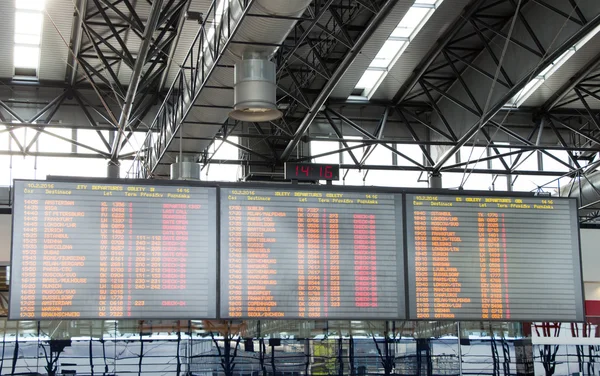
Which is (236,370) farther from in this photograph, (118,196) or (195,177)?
(195,177)

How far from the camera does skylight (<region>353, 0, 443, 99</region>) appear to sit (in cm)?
1985

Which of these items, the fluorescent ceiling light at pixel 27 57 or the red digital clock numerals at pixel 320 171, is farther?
the fluorescent ceiling light at pixel 27 57

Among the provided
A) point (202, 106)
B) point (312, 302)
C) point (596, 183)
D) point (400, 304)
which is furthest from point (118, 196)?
point (596, 183)

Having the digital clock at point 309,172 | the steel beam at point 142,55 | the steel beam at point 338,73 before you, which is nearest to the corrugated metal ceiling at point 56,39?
the steel beam at point 142,55

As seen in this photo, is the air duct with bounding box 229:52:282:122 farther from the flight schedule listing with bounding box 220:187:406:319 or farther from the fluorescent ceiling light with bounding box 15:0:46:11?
the fluorescent ceiling light with bounding box 15:0:46:11

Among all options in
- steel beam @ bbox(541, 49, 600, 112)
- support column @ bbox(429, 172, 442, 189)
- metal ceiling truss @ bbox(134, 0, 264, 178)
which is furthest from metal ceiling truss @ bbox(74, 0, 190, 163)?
steel beam @ bbox(541, 49, 600, 112)

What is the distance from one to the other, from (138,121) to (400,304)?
13950 mm

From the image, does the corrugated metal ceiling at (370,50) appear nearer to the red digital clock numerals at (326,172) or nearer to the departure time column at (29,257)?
the red digital clock numerals at (326,172)

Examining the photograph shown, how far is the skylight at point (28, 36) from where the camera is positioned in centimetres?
1869

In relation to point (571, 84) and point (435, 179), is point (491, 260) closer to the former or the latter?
point (571, 84)

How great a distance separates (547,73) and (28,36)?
509 inches

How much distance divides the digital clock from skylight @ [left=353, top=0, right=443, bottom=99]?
800cm

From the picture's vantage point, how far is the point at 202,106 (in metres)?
17.3

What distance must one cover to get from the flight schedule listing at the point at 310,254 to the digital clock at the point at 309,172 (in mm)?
670
